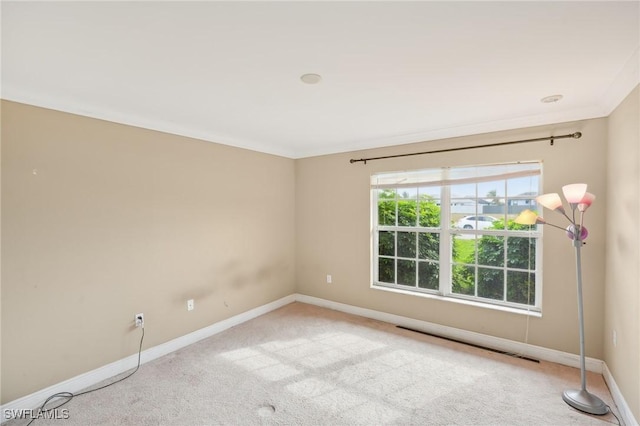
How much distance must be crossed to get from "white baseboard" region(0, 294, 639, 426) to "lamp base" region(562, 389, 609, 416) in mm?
113

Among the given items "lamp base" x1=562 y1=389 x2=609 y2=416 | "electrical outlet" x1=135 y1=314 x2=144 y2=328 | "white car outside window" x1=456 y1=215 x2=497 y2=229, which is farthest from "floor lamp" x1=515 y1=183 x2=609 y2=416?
"electrical outlet" x1=135 y1=314 x2=144 y2=328

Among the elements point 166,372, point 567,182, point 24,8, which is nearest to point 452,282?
point 567,182

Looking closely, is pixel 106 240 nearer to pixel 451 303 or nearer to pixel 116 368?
pixel 116 368

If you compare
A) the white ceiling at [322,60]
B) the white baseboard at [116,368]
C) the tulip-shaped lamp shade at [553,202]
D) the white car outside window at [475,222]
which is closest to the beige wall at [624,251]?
the white ceiling at [322,60]

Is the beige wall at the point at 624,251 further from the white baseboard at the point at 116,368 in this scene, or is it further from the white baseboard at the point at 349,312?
the white baseboard at the point at 116,368

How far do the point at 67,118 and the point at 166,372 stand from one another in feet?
7.60

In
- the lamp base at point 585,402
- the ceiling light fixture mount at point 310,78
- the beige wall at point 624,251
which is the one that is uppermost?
the ceiling light fixture mount at point 310,78

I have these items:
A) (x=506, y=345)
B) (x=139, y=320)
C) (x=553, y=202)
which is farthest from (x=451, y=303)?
(x=139, y=320)

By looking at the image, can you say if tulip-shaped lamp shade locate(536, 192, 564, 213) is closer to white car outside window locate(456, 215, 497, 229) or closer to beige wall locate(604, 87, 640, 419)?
beige wall locate(604, 87, 640, 419)

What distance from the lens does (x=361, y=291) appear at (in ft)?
13.5

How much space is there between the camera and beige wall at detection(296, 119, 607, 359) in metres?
2.67

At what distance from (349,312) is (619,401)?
268 cm

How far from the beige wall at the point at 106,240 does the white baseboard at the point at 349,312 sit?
0.07 metres

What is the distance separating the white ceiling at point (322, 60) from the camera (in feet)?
4.48
